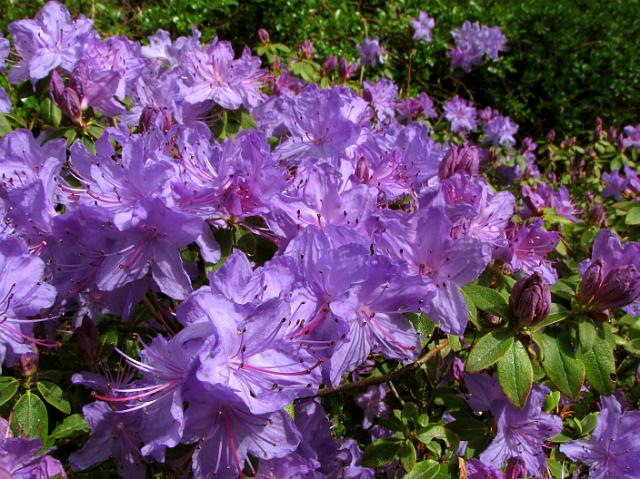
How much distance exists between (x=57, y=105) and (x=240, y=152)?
74 centimetres

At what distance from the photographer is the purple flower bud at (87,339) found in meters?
1.49

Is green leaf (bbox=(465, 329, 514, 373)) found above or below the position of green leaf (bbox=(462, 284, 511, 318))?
below

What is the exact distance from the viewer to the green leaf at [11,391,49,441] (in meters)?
1.41

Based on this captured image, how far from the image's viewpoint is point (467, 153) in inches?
68.9

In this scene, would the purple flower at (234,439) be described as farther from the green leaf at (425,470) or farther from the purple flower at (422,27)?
the purple flower at (422,27)

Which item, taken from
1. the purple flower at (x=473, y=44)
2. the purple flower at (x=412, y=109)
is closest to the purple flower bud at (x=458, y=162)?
the purple flower at (x=412, y=109)

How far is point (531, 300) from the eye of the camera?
51.9 inches

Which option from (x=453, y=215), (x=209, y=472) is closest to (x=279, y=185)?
(x=453, y=215)

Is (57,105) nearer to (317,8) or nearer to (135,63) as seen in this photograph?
(135,63)

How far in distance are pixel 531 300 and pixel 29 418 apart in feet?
4.16

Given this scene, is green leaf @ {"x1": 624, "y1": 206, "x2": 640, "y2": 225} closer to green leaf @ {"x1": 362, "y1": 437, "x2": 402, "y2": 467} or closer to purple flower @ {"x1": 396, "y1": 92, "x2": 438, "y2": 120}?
green leaf @ {"x1": 362, "y1": 437, "x2": 402, "y2": 467}

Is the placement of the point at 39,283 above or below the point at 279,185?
below

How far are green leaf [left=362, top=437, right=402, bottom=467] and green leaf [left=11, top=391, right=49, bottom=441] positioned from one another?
34.8 inches

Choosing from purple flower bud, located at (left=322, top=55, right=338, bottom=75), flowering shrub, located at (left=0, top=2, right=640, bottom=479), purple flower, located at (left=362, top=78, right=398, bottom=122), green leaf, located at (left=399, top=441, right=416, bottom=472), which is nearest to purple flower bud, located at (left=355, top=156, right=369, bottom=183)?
flowering shrub, located at (left=0, top=2, right=640, bottom=479)
